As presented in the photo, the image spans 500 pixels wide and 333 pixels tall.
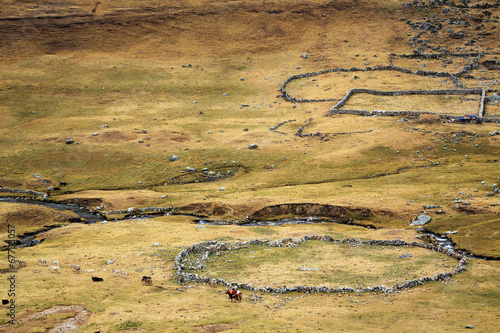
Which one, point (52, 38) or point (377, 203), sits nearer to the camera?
point (377, 203)

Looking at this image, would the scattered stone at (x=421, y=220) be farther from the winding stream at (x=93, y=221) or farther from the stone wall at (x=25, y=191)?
the stone wall at (x=25, y=191)

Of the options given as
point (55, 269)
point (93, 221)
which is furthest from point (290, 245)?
point (93, 221)

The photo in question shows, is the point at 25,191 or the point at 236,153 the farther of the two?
the point at 236,153

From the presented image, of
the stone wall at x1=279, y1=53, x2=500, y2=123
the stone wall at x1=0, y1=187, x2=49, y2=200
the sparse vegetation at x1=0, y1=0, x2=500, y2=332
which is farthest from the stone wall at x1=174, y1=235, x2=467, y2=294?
the stone wall at x1=279, y1=53, x2=500, y2=123

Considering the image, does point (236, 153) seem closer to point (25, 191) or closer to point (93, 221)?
point (93, 221)

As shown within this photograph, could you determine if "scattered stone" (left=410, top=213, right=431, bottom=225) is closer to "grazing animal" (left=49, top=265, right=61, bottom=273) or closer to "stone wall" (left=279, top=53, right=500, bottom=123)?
"stone wall" (left=279, top=53, right=500, bottom=123)

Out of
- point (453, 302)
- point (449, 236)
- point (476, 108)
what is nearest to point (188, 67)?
point (476, 108)

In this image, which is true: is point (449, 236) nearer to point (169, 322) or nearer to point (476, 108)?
point (169, 322)

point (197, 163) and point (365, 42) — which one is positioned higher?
point (365, 42)
